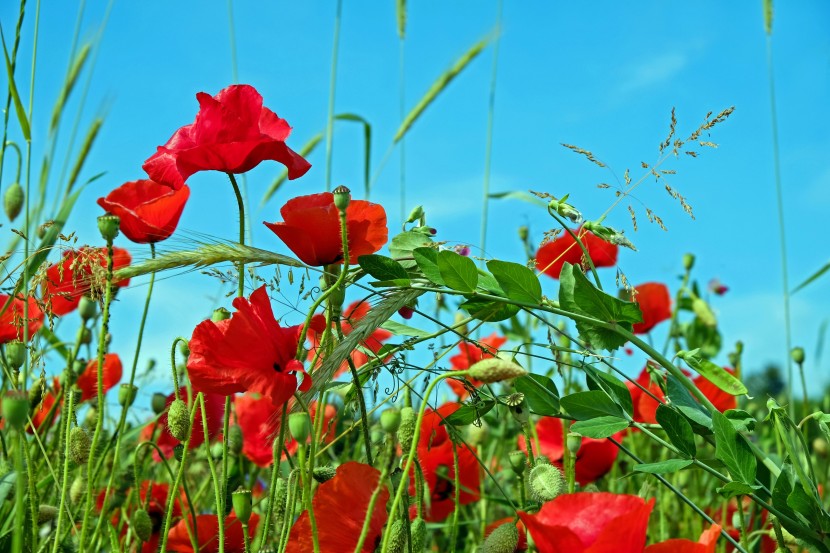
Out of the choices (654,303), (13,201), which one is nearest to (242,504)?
(13,201)

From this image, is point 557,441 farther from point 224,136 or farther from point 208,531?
point 224,136

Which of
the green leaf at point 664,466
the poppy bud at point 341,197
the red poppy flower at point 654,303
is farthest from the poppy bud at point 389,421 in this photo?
the red poppy flower at point 654,303

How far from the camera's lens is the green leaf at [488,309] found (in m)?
1.01

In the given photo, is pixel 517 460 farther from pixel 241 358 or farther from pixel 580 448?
pixel 580 448

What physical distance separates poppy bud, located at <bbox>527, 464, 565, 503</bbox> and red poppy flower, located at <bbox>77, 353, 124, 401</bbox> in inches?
35.4

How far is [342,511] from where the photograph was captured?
0.89 meters

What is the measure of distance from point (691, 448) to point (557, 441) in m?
0.59

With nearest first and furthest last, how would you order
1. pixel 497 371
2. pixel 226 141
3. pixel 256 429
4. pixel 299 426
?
pixel 497 371, pixel 299 426, pixel 226 141, pixel 256 429

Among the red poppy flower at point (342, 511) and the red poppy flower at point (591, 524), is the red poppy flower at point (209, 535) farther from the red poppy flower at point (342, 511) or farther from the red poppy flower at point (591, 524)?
the red poppy flower at point (591, 524)

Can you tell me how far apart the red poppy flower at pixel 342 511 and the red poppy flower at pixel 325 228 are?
224 millimetres

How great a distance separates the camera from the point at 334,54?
2.18 metres

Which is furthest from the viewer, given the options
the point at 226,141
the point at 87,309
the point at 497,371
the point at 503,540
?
the point at 87,309

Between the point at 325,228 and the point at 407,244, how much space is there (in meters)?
0.11

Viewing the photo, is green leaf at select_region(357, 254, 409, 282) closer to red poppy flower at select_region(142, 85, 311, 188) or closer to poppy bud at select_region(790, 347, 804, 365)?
red poppy flower at select_region(142, 85, 311, 188)
